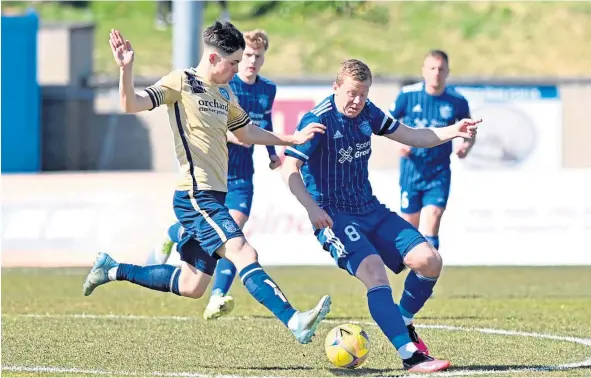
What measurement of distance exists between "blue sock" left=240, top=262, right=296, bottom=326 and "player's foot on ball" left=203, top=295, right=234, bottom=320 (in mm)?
2351

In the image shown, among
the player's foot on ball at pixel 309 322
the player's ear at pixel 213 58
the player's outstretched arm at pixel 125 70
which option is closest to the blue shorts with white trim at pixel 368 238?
the player's foot on ball at pixel 309 322

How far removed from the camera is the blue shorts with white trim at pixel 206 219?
7.73 metres

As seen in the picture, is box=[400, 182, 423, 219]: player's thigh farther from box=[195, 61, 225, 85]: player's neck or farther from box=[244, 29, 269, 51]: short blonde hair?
box=[195, 61, 225, 85]: player's neck

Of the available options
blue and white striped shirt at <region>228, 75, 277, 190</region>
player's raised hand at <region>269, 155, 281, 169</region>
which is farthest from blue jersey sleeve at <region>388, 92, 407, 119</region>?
player's raised hand at <region>269, 155, 281, 169</region>

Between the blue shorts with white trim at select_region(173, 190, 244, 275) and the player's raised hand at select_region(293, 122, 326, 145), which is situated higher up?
the player's raised hand at select_region(293, 122, 326, 145)

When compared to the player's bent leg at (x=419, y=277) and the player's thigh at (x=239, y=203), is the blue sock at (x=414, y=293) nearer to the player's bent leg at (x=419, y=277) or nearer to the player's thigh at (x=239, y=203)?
the player's bent leg at (x=419, y=277)

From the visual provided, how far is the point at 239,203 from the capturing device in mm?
10844

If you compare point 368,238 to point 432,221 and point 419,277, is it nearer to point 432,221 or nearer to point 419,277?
point 419,277

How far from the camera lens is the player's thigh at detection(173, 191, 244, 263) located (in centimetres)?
773

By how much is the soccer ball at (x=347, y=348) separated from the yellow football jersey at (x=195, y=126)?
48.1 inches

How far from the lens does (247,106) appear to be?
10922 millimetres

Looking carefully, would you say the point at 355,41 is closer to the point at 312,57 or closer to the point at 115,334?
the point at 312,57

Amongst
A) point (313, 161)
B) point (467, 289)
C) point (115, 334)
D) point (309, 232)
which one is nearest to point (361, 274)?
point (313, 161)

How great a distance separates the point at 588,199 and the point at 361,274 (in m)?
8.24
